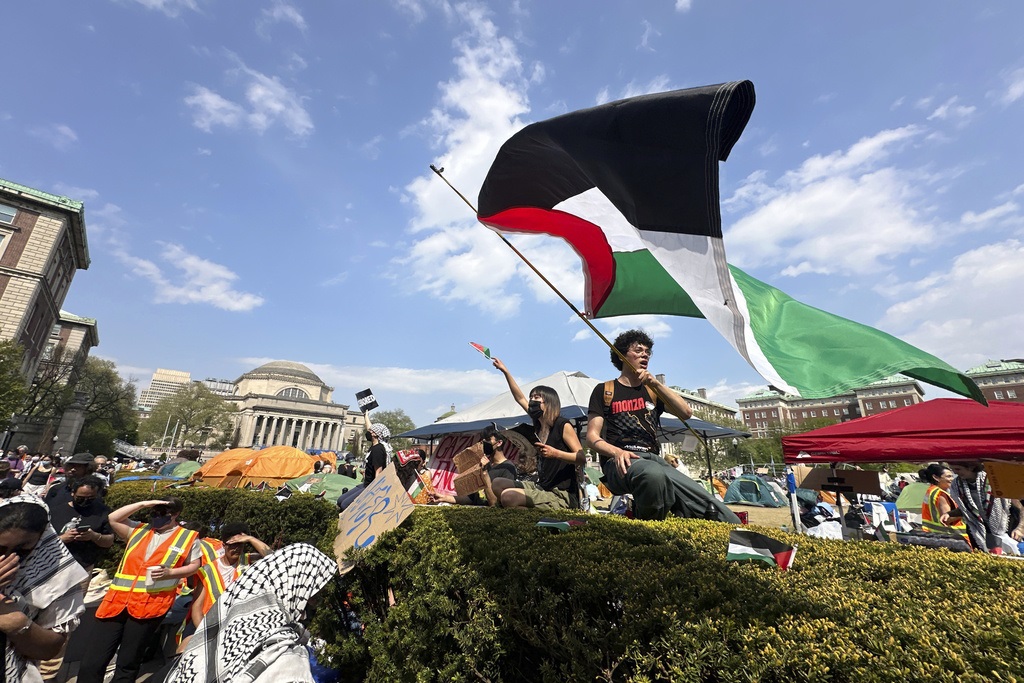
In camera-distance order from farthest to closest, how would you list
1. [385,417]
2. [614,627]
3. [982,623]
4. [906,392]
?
1. [385,417]
2. [906,392]
3. [614,627]
4. [982,623]

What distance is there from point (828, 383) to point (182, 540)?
5.44 metres

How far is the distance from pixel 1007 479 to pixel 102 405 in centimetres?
6490

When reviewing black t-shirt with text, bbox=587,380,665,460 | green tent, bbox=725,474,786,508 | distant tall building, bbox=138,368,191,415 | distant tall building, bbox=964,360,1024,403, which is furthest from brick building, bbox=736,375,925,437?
distant tall building, bbox=138,368,191,415

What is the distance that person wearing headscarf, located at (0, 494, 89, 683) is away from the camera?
2.33 meters

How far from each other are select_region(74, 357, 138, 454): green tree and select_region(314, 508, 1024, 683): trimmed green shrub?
174 feet

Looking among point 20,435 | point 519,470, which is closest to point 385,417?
point 20,435

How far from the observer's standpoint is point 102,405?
47.8m

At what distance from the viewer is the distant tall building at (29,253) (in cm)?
3506

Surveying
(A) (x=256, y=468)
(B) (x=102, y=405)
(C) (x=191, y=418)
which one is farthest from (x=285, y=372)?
(A) (x=256, y=468)

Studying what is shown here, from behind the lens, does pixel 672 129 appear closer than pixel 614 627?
No

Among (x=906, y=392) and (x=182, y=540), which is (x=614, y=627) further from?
(x=906, y=392)

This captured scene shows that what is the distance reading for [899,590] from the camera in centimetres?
184

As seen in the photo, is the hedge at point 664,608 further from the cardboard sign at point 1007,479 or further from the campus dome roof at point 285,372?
the campus dome roof at point 285,372

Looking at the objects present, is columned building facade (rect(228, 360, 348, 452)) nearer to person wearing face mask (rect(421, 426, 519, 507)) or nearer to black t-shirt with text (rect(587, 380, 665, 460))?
person wearing face mask (rect(421, 426, 519, 507))
